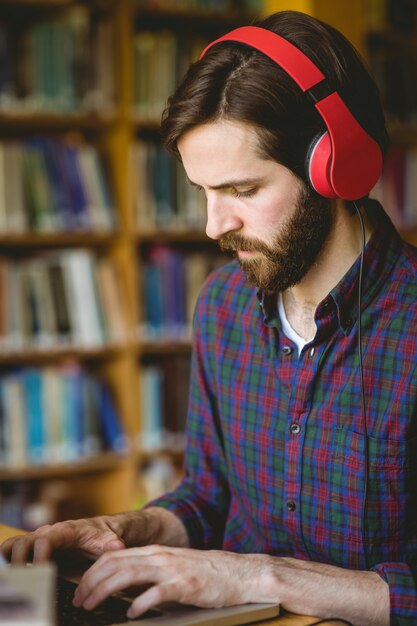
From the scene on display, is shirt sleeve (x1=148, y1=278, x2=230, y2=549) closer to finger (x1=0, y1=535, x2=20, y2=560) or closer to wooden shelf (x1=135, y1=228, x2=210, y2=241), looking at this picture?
finger (x1=0, y1=535, x2=20, y2=560)

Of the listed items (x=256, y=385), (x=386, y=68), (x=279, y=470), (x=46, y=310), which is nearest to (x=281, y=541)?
(x=279, y=470)

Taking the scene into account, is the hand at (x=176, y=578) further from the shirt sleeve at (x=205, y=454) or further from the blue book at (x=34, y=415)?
the blue book at (x=34, y=415)

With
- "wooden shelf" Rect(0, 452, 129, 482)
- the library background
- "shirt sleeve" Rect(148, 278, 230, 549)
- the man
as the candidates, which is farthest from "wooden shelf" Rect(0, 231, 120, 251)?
the man

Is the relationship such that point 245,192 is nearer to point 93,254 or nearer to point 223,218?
point 223,218

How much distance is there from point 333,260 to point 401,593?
46 cm

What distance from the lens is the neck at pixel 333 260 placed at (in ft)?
4.23

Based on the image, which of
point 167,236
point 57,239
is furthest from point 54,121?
point 167,236

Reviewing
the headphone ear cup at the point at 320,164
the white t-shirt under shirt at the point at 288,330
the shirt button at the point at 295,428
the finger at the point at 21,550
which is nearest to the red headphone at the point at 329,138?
the headphone ear cup at the point at 320,164

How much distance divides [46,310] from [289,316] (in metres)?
1.58

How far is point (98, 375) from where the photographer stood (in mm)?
3004

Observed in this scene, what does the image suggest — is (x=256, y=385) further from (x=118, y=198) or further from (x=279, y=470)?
(x=118, y=198)

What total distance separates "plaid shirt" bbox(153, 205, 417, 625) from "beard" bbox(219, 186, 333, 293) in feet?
0.20

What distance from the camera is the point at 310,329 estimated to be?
4.33ft

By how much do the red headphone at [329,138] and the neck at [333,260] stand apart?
0.29ft
